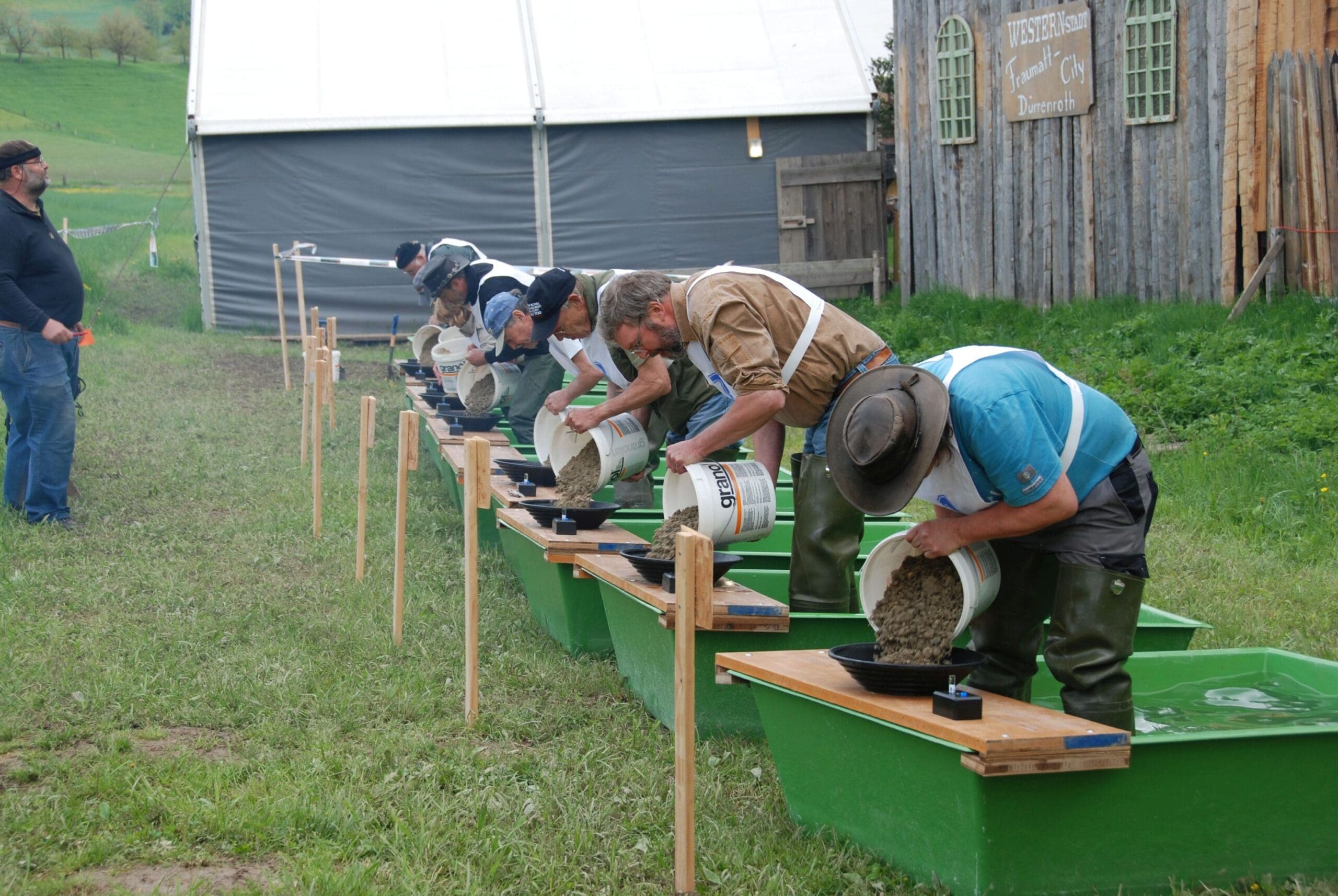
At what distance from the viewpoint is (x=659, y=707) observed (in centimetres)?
477

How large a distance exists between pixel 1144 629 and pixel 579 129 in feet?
45.9

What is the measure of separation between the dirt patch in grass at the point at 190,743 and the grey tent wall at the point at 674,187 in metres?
13.2

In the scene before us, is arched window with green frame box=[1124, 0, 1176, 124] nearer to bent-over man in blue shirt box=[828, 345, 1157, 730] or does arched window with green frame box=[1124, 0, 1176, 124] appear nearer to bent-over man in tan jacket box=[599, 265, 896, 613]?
bent-over man in tan jacket box=[599, 265, 896, 613]

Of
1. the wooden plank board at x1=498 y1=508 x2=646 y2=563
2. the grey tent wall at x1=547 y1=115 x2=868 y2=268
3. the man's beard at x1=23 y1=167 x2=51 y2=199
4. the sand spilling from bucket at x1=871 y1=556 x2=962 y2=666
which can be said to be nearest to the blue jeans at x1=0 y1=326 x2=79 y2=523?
the man's beard at x1=23 y1=167 x2=51 y2=199

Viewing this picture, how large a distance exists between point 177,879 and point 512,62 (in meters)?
15.7

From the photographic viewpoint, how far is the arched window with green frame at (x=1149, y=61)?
10.1 meters

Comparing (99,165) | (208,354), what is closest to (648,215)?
(208,354)

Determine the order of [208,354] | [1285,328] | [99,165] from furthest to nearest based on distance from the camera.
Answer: [99,165] → [208,354] → [1285,328]

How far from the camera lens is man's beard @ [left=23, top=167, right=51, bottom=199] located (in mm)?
7660

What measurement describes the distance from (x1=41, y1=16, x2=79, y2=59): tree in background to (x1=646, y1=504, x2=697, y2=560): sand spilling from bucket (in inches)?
2202

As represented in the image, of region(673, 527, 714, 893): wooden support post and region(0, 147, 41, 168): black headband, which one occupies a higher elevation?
region(0, 147, 41, 168): black headband

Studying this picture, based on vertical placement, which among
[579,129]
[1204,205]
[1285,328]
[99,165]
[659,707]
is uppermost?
[99,165]

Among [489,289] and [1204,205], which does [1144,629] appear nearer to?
[489,289]

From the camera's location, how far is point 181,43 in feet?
201
